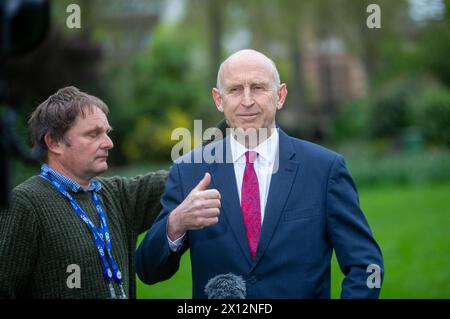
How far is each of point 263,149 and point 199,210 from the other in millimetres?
577

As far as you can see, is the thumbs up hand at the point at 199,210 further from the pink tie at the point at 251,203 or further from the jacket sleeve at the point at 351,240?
the jacket sleeve at the point at 351,240

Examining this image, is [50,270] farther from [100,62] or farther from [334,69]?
[334,69]

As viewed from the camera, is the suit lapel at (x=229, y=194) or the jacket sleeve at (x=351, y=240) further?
the suit lapel at (x=229, y=194)

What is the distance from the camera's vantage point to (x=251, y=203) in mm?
3471

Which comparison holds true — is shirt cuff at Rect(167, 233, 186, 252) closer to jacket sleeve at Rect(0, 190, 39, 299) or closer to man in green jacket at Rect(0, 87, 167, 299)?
man in green jacket at Rect(0, 87, 167, 299)

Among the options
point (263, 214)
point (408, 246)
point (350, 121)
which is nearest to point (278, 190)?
point (263, 214)

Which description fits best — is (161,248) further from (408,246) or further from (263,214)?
(408,246)

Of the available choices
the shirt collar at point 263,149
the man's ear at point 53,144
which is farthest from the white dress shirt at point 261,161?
the man's ear at point 53,144

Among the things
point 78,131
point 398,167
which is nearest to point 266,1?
point 398,167

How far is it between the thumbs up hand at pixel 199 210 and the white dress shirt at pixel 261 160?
1.18ft

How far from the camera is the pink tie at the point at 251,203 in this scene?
11.2ft

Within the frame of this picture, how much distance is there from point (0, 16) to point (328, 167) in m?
1.75

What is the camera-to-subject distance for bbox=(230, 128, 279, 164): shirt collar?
11.6 feet
